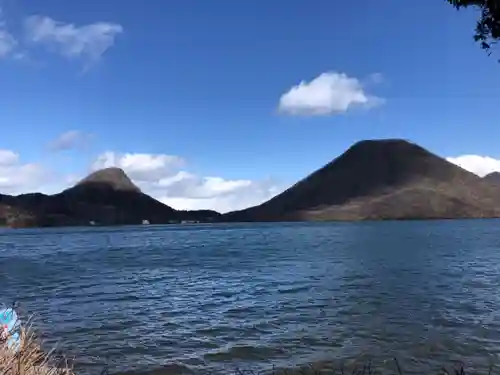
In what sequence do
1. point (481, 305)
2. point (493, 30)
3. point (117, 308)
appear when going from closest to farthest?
point (493, 30)
point (481, 305)
point (117, 308)

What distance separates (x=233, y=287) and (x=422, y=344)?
1520 cm

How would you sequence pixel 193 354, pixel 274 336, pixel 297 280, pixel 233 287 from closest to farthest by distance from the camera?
pixel 193 354 → pixel 274 336 → pixel 233 287 → pixel 297 280

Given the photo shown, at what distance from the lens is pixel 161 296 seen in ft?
89.1

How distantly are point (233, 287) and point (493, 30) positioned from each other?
889 inches

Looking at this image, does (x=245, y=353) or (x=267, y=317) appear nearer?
(x=245, y=353)

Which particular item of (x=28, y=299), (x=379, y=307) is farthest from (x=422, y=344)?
(x=28, y=299)

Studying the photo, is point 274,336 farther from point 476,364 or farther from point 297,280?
point 297,280

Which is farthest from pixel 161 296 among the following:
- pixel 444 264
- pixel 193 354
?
pixel 444 264

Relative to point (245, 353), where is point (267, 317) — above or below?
above

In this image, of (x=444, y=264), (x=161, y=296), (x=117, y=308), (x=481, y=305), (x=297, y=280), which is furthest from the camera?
(x=444, y=264)

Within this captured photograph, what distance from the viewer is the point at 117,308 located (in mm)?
23781

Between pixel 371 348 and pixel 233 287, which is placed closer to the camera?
pixel 371 348

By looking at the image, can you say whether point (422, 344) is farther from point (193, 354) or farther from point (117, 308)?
point (117, 308)

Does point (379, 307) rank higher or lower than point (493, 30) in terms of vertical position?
lower
